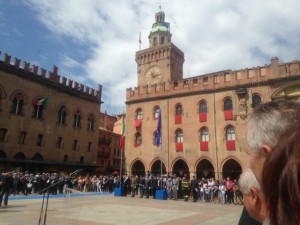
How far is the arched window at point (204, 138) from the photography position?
2975cm

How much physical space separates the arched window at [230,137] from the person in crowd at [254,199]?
2784 centimetres

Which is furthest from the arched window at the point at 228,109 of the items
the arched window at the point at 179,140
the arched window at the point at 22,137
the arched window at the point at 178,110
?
the arched window at the point at 22,137

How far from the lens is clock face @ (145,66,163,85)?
139 feet

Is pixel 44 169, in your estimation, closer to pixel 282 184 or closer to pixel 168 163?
pixel 168 163

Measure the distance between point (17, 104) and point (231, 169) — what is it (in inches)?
917

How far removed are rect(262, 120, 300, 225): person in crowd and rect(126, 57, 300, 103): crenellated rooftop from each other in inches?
1136

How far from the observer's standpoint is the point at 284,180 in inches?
28.5

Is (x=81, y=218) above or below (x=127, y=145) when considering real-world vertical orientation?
below

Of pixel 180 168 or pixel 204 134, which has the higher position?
pixel 204 134

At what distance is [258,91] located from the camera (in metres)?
28.1

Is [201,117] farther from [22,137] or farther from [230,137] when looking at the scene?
[22,137]

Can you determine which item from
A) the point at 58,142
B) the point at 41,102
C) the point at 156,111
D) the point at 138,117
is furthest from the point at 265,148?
the point at 138,117

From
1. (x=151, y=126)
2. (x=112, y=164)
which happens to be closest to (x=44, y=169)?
(x=151, y=126)

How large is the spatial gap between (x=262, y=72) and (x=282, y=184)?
99.5 ft
